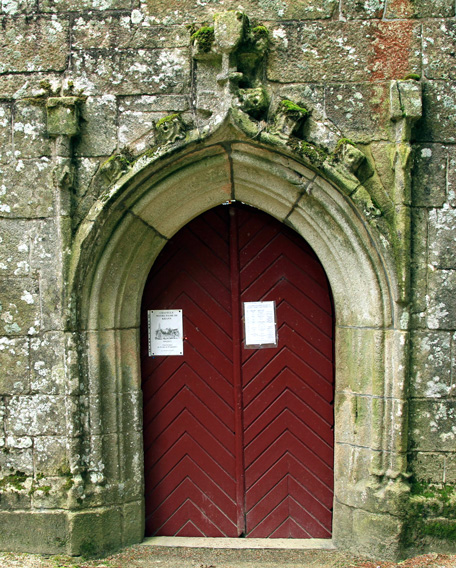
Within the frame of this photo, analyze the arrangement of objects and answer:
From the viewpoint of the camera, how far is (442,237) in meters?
3.27

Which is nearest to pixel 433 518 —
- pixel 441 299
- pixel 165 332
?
pixel 441 299

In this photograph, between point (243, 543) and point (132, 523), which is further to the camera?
point (243, 543)

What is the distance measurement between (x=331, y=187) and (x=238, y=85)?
0.88 metres

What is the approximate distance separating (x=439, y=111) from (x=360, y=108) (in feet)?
1.65

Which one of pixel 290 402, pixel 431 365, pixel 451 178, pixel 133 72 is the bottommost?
pixel 290 402

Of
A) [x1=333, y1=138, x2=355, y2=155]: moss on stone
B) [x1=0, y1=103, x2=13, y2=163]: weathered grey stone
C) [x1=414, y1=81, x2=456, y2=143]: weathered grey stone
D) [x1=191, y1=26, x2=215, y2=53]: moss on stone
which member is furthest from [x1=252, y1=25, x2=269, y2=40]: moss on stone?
[x1=0, y1=103, x2=13, y2=163]: weathered grey stone

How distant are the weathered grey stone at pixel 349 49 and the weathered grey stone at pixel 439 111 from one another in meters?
0.17

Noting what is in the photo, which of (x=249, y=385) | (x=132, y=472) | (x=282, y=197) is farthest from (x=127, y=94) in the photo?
(x=132, y=472)

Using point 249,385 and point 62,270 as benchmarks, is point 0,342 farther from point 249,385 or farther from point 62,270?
point 249,385

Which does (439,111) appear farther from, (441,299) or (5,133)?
(5,133)

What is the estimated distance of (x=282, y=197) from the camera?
11.2ft

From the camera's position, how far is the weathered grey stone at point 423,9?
327 centimetres

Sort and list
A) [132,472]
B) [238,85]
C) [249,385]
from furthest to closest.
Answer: [249,385]
[132,472]
[238,85]

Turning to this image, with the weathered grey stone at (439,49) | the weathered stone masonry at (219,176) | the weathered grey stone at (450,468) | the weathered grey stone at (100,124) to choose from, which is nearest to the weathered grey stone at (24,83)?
the weathered stone masonry at (219,176)
